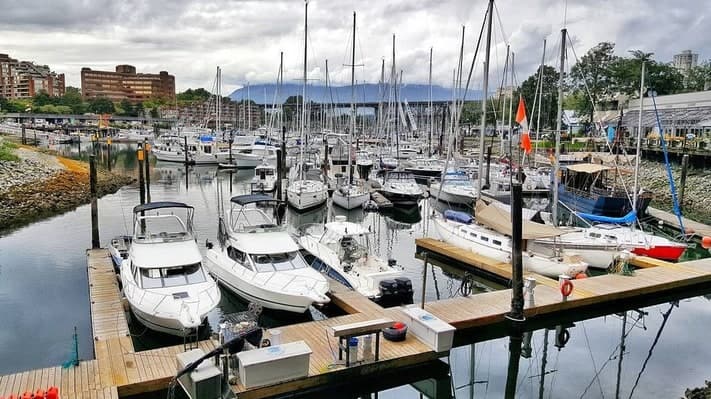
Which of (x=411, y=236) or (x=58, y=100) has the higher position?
(x=58, y=100)

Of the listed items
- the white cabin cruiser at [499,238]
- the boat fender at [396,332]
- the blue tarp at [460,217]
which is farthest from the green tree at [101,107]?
the boat fender at [396,332]

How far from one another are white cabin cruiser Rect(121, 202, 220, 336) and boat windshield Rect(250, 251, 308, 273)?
72.7 inches

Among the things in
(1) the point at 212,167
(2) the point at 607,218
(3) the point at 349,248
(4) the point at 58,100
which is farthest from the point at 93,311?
→ (4) the point at 58,100

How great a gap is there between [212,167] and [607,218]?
171 ft

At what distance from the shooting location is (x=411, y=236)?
3192 cm

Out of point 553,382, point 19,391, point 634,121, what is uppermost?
point 634,121

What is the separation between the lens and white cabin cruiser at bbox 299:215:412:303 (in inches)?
691

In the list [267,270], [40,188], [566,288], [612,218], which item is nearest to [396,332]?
[267,270]

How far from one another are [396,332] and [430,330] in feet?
2.96

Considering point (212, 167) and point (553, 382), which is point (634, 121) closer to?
point (212, 167)

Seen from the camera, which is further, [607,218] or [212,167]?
[212,167]

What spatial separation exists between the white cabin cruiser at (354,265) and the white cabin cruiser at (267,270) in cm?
169

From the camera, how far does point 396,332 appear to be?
44.7 ft

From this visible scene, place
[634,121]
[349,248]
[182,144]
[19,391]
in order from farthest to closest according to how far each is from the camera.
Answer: [182,144], [634,121], [349,248], [19,391]
